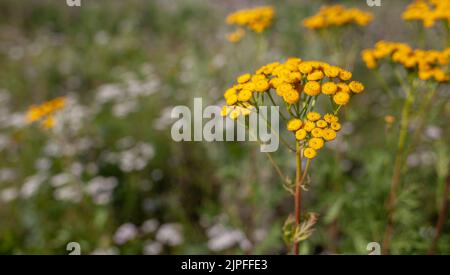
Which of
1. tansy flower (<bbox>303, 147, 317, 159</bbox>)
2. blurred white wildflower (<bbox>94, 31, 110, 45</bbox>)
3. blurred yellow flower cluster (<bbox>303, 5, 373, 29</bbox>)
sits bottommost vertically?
tansy flower (<bbox>303, 147, 317, 159</bbox>)

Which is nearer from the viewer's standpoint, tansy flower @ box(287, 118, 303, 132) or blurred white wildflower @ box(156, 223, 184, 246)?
tansy flower @ box(287, 118, 303, 132)

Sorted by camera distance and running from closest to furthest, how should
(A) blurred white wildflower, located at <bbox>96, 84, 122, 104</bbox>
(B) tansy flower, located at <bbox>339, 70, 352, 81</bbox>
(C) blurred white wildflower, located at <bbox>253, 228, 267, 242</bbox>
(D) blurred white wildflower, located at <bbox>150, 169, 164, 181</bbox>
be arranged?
1. (B) tansy flower, located at <bbox>339, 70, 352, 81</bbox>
2. (C) blurred white wildflower, located at <bbox>253, 228, 267, 242</bbox>
3. (D) blurred white wildflower, located at <bbox>150, 169, 164, 181</bbox>
4. (A) blurred white wildflower, located at <bbox>96, 84, 122, 104</bbox>

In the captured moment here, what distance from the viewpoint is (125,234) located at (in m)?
2.92

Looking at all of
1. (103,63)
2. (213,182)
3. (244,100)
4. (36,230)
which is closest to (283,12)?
(103,63)

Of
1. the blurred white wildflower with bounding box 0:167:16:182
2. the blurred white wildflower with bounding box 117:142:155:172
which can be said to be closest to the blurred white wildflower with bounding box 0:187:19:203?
the blurred white wildflower with bounding box 0:167:16:182

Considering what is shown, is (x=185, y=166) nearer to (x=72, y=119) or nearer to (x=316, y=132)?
(x=72, y=119)

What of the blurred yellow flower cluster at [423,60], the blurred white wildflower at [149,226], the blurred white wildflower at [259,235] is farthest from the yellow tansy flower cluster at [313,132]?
the blurred white wildflower at [149,226]

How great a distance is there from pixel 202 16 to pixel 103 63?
9.68ft

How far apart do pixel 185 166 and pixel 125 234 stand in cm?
107

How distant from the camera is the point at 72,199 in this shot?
3.24 meters

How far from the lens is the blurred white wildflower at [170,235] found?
2861mm

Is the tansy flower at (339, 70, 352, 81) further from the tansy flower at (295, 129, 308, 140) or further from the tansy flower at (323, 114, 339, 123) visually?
the tansy flower at (295, 129, 308, 140)

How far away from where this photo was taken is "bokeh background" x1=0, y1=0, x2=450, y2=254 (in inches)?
97.9
